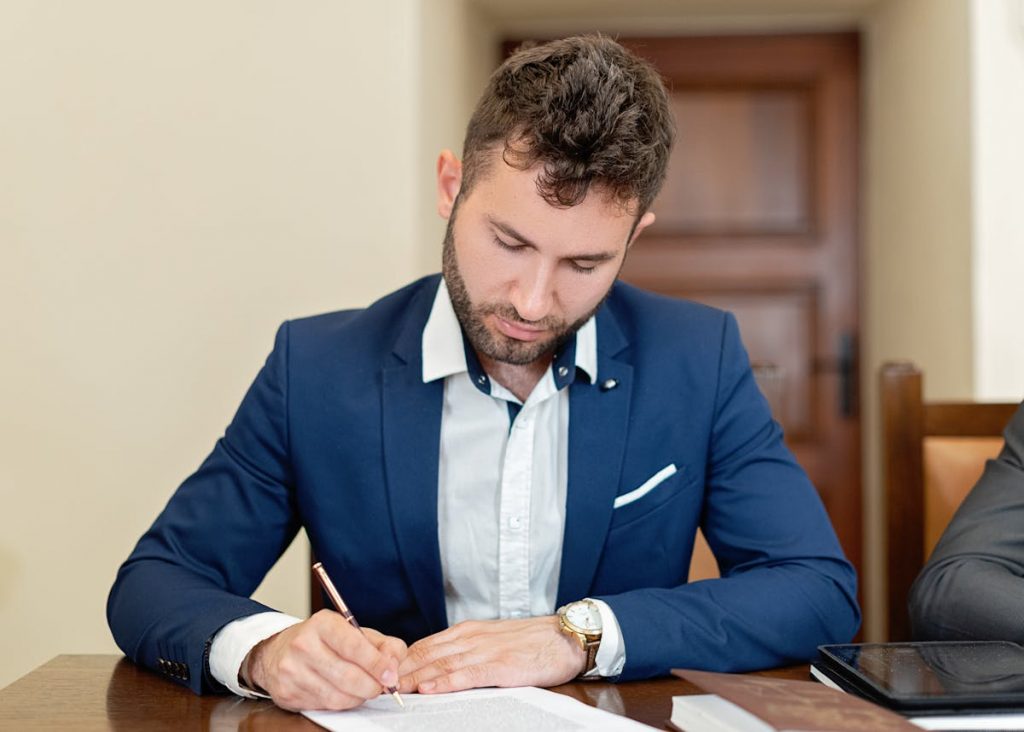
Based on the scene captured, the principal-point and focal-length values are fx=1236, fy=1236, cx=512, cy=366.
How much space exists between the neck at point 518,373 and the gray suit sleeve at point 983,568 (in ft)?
1.90

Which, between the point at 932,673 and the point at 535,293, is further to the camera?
the point at 535,293

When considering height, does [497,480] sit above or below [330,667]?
above

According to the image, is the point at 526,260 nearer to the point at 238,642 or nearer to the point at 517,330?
the point at 517,330

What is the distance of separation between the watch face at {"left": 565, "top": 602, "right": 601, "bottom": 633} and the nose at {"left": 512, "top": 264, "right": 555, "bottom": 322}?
0.36 meters

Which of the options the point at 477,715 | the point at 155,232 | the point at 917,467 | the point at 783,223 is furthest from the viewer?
the point at 783,223

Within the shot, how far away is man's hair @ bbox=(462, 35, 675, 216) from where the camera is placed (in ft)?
4.83

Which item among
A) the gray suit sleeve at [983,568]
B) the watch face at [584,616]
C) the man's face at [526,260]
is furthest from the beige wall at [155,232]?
the watch face at [584,616]

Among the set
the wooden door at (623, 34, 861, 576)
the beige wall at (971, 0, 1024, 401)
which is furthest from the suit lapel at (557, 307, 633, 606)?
the wooden door at (623, 34, 861, 576)

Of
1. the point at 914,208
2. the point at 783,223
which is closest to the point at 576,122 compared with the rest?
the point at 914,208

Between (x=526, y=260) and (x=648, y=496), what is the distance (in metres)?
0.40

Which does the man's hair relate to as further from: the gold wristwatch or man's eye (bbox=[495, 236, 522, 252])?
the gold wristwatch

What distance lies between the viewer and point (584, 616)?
4.43 feet

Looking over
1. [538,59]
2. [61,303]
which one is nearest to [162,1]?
[61,303]

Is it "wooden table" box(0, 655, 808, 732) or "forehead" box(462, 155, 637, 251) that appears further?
"forehead" box(462, 155, 637, 251)
